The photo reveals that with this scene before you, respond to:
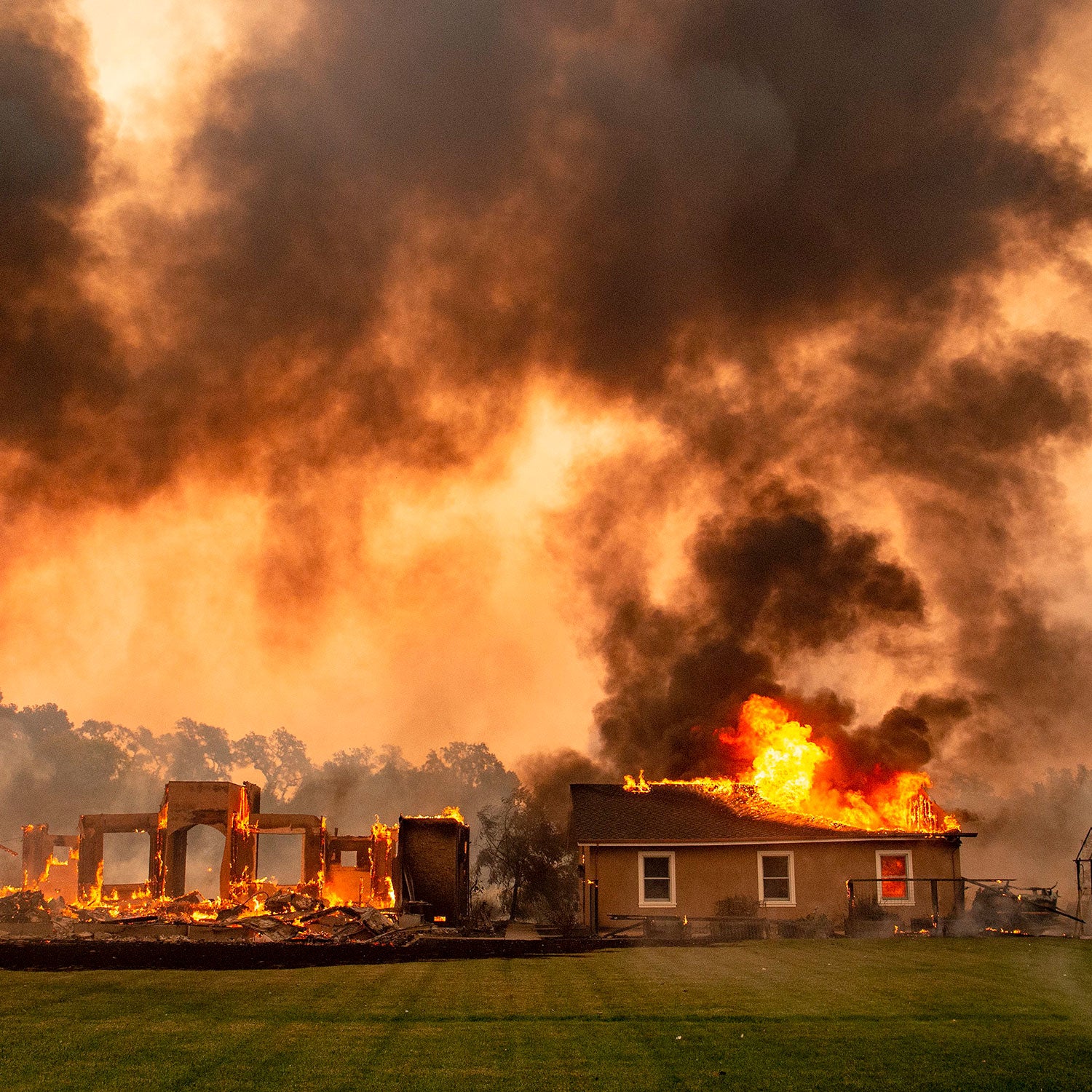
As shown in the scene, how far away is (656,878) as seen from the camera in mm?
32562

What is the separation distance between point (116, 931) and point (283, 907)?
553cm

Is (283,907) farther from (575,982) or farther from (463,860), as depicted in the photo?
(575,982)

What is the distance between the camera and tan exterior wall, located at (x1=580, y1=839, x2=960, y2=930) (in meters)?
31.6

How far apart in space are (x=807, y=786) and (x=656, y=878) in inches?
366

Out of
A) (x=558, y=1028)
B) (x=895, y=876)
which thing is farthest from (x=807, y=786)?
(x=558, y=1028)

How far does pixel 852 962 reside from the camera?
20.9 meters

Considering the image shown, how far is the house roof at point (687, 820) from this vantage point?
32344 mm

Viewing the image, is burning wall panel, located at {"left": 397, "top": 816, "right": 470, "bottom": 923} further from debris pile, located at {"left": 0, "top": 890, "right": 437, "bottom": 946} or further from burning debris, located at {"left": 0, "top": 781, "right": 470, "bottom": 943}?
debris pile, located at {"left": 0, "top": 890, "right": 437, "bottom": 946}

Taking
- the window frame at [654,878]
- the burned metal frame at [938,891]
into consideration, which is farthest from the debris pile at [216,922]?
the burned metal frame at [938,891]

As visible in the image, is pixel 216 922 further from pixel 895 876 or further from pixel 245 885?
pixel 895 876

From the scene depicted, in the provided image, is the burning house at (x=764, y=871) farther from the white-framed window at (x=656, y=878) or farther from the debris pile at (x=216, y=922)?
the debris pile at (x=216, y=922)

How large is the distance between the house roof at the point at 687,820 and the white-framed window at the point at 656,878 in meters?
0.55

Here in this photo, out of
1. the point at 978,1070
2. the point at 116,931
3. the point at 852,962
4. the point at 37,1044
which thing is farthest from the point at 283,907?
the point at 978,1070

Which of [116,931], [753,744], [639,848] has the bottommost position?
[116,931]
